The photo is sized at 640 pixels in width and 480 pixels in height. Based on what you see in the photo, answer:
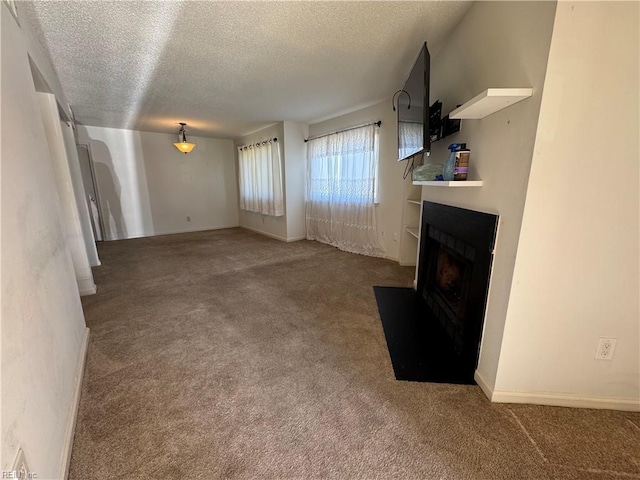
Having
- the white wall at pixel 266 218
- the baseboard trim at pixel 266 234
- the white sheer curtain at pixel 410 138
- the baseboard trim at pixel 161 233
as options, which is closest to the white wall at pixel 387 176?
the white sheer curtain at pixel 410 138

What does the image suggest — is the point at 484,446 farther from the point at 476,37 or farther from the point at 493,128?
the point at 476,37

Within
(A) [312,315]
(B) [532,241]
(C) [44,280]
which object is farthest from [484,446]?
(C) [44,280]

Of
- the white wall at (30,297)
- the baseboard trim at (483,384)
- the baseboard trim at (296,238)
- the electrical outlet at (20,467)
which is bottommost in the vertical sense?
the baseboard trim at (483,384)

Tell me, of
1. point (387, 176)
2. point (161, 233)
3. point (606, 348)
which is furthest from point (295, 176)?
point (606, 348)

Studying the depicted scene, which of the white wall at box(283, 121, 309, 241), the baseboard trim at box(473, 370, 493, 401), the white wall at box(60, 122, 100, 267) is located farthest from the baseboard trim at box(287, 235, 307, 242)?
the baseboard trim at box(473, 370, 493, 401)

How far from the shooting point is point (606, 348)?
127 centimetres

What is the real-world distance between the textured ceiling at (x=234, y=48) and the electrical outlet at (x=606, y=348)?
2095mm

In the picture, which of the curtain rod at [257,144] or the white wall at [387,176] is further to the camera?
the curtain rod at [257,144]

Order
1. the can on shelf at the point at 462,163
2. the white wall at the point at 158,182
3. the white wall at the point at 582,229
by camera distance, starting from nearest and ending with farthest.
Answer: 1. the white wall at the point at 582,229
2. the can on shelf at the point at 462,163
3. the white wall at the point at 158,182

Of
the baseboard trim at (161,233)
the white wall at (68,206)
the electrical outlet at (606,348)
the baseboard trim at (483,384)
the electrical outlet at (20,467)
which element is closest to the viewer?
the electrical outlet at (20,467)

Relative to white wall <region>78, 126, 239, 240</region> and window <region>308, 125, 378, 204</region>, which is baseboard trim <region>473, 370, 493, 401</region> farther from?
white wall <region>78, 126, 239, 240</region>

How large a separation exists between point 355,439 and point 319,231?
3.87 m

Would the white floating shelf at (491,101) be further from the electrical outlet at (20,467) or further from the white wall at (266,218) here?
the white wall at (266,218)

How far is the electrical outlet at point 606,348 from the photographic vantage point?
1251 millimetres
